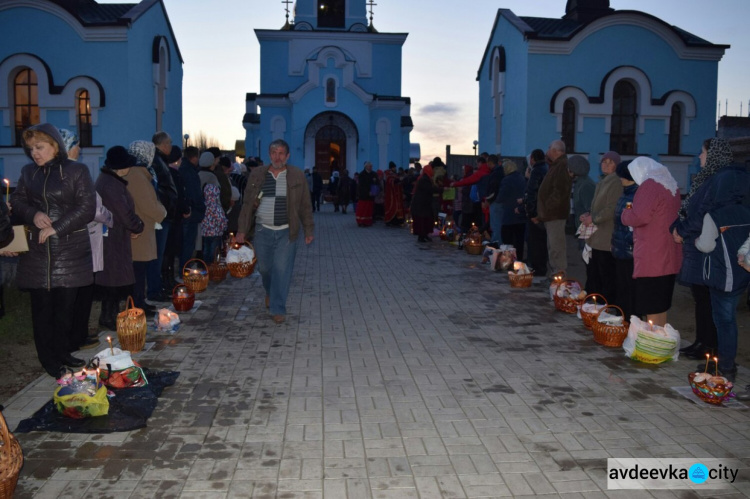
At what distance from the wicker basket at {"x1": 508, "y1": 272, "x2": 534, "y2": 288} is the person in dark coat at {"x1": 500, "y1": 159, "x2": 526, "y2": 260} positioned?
210 centimetres

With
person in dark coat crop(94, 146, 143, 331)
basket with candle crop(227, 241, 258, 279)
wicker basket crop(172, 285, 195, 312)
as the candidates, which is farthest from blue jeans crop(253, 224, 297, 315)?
basket with candle crop(227, 241, 258, 279)

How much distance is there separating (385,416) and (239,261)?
6283mm

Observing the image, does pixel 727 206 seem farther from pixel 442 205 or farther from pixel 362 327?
pixel 442 205

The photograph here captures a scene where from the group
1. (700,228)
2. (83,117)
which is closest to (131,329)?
(700,228)

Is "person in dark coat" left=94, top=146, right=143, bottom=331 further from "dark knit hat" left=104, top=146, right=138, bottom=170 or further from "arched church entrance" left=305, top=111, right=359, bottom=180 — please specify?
"arched church entrance" left=305, top=111, right=359, bottom=180

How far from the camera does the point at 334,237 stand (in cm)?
1912

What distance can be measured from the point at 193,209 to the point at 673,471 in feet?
26.4

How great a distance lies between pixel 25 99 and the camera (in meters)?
20.9

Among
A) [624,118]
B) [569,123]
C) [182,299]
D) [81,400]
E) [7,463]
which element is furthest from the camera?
[624,118]

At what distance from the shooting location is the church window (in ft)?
127

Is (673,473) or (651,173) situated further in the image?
(651,173)

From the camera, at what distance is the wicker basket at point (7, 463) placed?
11.9 ft

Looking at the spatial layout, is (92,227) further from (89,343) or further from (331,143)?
(331,143)

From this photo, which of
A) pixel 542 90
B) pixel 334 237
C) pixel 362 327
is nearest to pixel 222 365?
pixel 362 327
